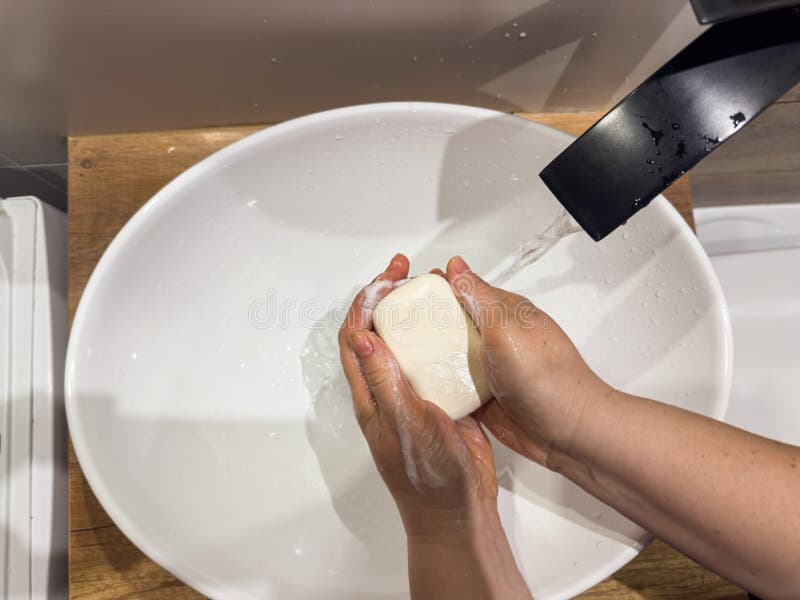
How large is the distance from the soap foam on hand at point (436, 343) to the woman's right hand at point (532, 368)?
0.07ft

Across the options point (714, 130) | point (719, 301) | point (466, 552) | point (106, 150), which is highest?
point (106, 150)

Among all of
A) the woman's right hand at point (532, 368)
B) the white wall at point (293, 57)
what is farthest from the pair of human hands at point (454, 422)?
the white wall at point (293, 57)

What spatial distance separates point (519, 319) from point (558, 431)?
135 mm

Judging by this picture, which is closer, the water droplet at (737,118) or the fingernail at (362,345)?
the water droplet at (737,118)

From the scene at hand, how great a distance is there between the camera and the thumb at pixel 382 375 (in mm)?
635

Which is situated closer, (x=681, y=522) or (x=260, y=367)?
(x=681, y=522)

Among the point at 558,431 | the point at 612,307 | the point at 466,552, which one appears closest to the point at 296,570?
the point at 466,552

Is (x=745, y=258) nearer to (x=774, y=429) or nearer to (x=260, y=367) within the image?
(x=774, y=429)

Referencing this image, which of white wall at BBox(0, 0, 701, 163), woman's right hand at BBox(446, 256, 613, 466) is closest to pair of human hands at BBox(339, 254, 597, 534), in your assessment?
woman's right hand at BBox(446, 256, 613, 466)

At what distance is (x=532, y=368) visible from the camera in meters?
0.61

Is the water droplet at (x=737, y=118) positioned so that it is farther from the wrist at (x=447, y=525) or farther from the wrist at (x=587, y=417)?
the wrist at (x=447, y=525)

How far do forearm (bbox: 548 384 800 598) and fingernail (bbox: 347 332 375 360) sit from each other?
25 centimetres

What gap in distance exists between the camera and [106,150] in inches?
30.1

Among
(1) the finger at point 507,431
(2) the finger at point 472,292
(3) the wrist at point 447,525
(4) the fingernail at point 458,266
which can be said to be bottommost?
(3) the wrist at point 447,525
